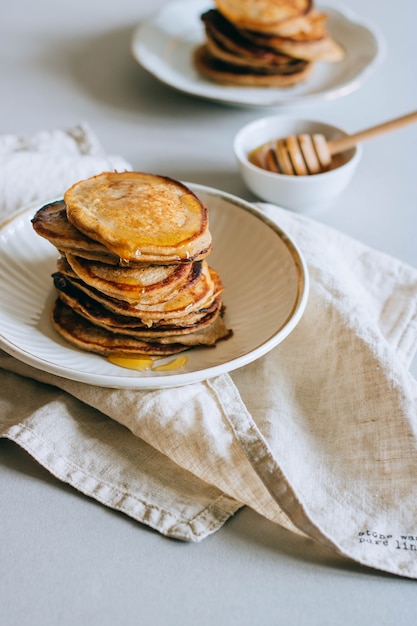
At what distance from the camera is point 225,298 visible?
1577mm

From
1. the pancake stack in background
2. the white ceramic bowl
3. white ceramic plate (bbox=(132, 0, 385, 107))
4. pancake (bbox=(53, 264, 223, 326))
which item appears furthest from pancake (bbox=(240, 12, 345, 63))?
pancake (bbox=(53, 264, 223, 326))

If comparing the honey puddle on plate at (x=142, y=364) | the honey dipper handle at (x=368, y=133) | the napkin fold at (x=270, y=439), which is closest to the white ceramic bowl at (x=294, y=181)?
the honey dipper handle at (x=368, y=133)

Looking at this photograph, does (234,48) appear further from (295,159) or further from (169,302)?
(169,302)

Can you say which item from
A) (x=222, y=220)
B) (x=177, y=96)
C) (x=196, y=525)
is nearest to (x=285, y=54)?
(x=177, y=96)

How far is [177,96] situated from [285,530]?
1732 mm

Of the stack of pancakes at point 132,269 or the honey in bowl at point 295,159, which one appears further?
the honey in bowl at point 295,159

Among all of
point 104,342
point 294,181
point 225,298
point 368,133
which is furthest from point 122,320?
point 368,133

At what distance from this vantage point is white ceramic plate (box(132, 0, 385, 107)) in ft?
7.55

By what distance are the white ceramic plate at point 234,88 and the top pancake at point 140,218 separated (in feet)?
3.01

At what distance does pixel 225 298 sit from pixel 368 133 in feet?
2.39

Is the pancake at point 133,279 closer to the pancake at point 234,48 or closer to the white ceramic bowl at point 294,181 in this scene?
the white ceramic bowl at point 294,181

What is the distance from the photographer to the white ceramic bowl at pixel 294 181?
1.90 meters

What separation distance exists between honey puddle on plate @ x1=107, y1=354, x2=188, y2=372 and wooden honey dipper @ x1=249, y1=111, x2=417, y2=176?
0.81 metres

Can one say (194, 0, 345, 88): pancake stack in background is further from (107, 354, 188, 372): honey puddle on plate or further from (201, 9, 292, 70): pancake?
(107, 354, 188, 372): honey puddle on plate
